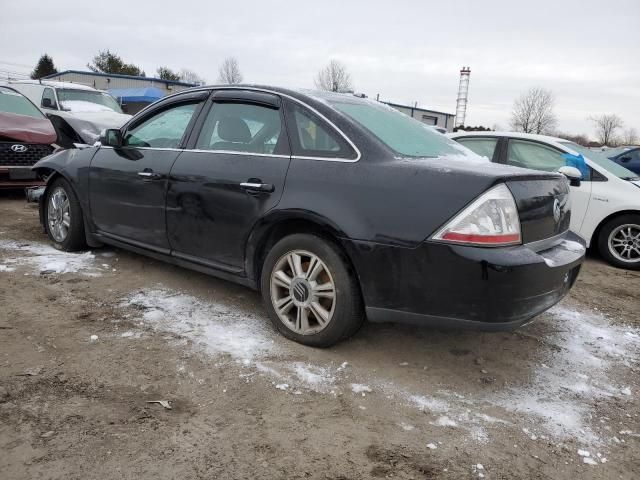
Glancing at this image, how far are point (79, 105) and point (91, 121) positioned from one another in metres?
1.85

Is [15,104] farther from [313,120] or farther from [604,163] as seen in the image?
[604,163]

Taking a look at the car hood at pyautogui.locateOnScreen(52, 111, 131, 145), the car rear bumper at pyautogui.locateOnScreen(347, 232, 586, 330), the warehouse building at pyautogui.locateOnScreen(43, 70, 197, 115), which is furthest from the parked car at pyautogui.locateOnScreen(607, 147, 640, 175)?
the warehouse building at pyautogui.locateOnScreen(43, 70, 197, 115)

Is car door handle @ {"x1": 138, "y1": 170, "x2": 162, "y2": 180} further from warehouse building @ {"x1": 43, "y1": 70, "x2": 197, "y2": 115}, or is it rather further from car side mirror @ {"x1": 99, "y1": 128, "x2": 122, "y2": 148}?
warehouse building @ {"x1": 43, "y1": 70, "x2": 197, "y2": 115}

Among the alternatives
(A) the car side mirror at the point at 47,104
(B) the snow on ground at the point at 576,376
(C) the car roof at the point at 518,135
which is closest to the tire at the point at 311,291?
(B) the snow on ground at the point at 576,376

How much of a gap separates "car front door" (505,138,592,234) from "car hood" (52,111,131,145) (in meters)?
5.77

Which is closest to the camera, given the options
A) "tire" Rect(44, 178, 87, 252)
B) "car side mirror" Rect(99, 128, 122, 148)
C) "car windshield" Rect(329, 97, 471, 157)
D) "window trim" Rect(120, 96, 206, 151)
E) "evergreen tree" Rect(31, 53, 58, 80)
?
"car windshield" Rect(329, 97, 471, 157)

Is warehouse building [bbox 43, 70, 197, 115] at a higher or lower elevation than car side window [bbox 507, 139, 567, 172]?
higher

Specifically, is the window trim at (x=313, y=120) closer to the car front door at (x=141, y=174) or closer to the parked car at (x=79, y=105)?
the car front door at (x=141, y=174)

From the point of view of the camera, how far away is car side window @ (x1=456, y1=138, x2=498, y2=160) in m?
6.31

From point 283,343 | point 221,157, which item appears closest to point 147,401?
point 283,343

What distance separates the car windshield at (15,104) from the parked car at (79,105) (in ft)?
0.78

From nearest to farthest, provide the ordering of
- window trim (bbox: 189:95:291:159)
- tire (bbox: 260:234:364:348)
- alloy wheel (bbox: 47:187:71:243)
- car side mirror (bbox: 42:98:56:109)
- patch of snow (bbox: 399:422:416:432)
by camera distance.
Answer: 1. patch of snow (bbox: 399:422:416:432)
2. tire (bbox: 260:234:364:348)
3. window trim (bbox: 189:95:291:159)
4. alloy wheel (bbox: 47:187:71:243)
5. car side mirror (bbox: 42:98:56:109)

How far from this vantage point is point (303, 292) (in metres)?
3.04

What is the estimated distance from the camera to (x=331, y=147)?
9.86 ft
